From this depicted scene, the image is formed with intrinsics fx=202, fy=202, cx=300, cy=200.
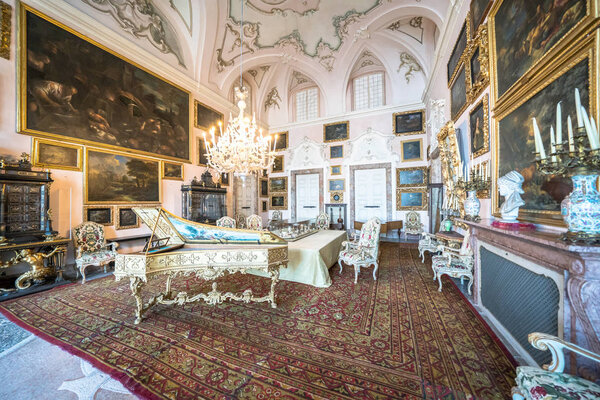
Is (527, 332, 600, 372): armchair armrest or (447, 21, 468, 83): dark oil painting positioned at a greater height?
(447, 21, 468, 83): dark oil painting

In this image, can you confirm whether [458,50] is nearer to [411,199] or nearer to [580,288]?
[580,288]

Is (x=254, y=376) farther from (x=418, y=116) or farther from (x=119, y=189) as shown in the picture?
(x=418, y=116)

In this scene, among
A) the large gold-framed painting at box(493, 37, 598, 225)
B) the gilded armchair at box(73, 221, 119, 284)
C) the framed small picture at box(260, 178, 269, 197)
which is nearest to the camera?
the large gold-framed painting at box(493, 37, 598, 225)

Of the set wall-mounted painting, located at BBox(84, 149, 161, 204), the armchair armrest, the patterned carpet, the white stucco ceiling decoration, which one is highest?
the white stucco ceiling decoration

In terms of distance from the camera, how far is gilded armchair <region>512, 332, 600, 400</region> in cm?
107

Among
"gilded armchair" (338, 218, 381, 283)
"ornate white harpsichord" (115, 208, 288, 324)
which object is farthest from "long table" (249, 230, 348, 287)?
"ornate white harpsichord" (115, 208, 288, 324)

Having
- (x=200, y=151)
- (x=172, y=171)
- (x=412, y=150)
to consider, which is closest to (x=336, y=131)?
(x=412, y=150)

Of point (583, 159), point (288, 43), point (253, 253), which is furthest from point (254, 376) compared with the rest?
point (288, 43)

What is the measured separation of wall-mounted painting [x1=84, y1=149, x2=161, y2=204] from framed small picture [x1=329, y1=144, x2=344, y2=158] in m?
7.73

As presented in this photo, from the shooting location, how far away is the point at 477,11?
3.60 metres

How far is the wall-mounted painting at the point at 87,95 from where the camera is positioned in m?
4.33

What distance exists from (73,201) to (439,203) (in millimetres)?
9728

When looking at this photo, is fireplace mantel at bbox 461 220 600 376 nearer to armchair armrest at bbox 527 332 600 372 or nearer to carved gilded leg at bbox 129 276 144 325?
armchair armrest at bbox 527 332 600 372

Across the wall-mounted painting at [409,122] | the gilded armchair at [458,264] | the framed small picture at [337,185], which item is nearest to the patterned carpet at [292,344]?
the gilded armchair at [458,264]
